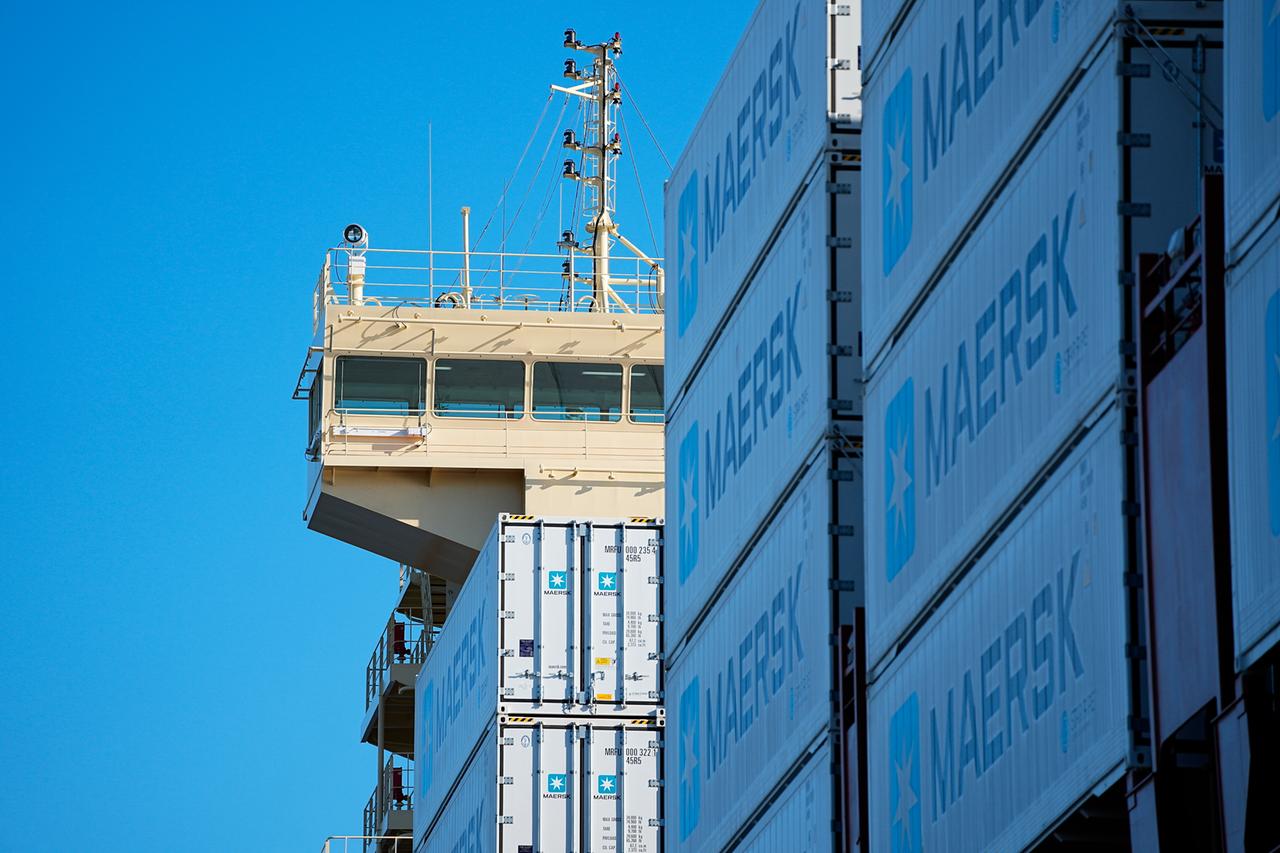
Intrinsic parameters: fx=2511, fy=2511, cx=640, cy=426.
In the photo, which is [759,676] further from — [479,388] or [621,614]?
[479,388]

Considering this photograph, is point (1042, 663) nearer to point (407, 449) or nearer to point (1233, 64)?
point (1233, 64)

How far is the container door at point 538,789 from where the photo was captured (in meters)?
27.1

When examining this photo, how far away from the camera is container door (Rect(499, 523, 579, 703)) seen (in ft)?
90.5

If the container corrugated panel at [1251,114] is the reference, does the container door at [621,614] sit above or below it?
above

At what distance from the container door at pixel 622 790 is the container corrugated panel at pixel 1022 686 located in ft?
38.2

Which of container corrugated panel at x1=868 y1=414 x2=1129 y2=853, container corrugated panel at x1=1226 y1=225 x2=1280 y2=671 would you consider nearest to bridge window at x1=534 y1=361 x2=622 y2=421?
container corrugated panel at x1=868 y1=414 x2=1129 y2=853

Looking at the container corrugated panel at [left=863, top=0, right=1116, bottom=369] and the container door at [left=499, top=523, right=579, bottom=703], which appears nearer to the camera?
the container corrugated panel at [left=863, top=0, right=1116, bottom=369]

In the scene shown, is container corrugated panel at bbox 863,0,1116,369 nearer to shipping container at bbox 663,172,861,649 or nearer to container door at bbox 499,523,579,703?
shipping container at bbox 663,172,861,649

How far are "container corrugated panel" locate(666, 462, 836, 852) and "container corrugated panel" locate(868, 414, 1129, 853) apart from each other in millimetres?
1622

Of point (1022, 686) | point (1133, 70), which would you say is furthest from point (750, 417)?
point (1133, 70)

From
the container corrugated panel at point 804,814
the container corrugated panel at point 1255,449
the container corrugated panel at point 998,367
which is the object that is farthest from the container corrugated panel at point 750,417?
the container corrugated panel at point 1255,449

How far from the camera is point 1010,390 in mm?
13469

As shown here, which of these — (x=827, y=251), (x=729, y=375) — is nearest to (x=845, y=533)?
(x=827, y=251)

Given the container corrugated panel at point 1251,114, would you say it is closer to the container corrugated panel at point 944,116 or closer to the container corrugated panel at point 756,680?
the container corrugated panel at point 944,116
